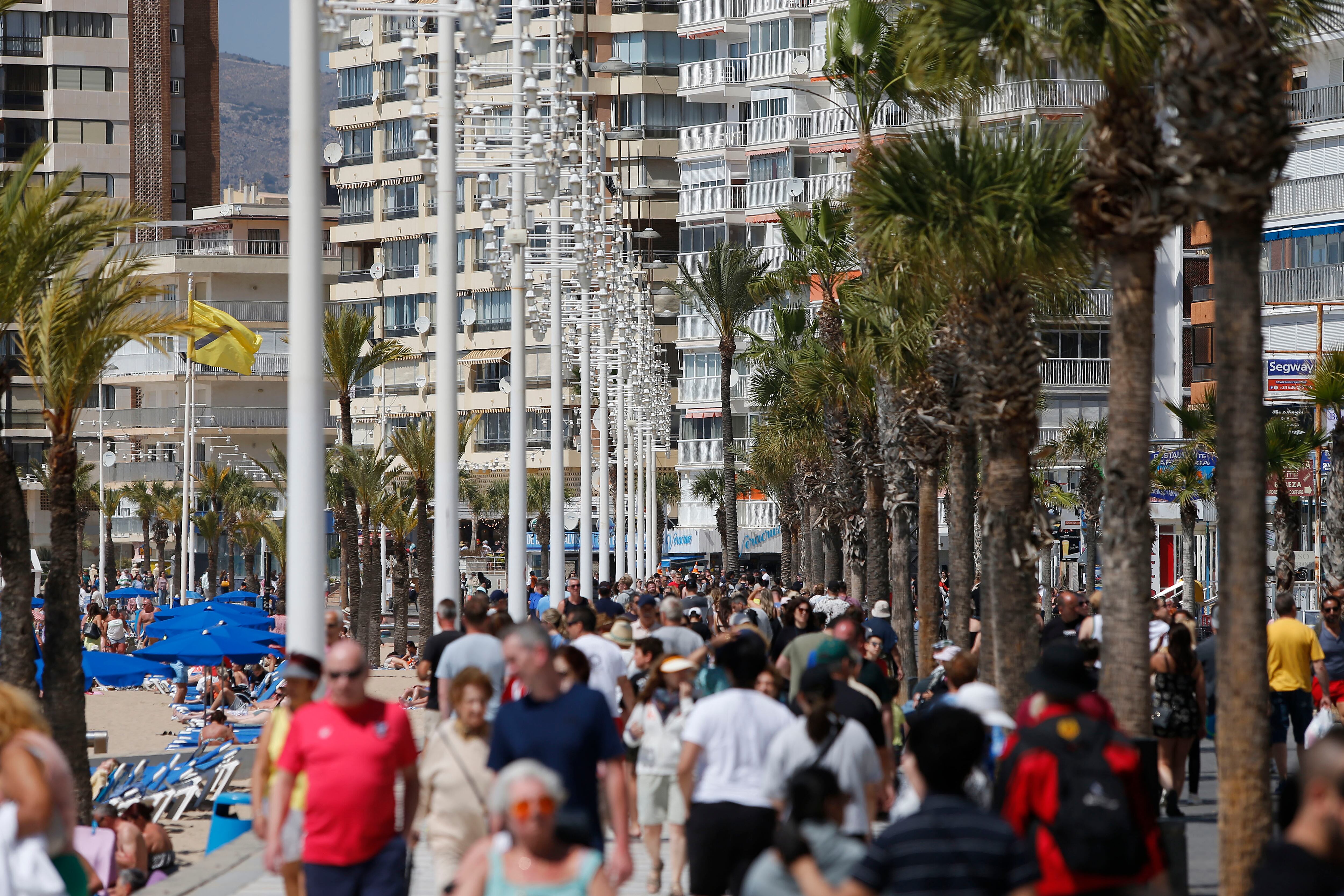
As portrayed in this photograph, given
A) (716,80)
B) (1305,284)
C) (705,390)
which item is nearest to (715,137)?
(716,80)

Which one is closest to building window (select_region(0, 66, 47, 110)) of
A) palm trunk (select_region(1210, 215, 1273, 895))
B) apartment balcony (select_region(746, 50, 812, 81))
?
apartment balcony (select_region(746, 50, 812, 81))

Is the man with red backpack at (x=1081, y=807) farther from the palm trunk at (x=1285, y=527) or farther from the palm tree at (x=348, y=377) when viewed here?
the palm tree at (x=348, y=377)

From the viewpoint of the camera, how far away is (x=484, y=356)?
89.1 m

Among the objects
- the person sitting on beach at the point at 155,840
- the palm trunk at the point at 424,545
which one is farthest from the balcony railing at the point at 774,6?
the person sitting on beach at the point at 155,840

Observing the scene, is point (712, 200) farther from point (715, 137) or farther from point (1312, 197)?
point (1312, 197)

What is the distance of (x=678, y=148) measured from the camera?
291 feet

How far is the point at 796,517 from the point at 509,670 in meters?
56.4

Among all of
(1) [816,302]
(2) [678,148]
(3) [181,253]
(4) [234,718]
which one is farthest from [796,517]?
(3) [181,253]

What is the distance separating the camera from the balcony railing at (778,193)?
71.9m

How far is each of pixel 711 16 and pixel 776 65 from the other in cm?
808

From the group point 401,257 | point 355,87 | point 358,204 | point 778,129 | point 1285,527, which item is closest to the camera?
point 1285,527

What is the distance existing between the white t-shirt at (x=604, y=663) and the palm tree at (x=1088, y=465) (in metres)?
39.6

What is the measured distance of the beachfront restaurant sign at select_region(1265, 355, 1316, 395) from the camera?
111ft

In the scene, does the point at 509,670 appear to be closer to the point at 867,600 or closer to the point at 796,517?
the point at 867,600
